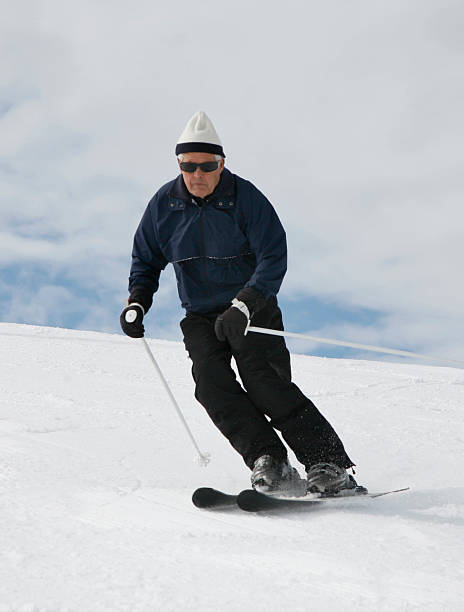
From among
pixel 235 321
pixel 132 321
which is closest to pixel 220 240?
pixel 235 321

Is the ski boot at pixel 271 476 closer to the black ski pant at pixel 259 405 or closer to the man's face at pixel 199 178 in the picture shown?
the black ski pant at pixel 259 405

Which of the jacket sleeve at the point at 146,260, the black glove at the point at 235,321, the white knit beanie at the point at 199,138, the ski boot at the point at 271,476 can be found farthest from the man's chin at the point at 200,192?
the ski boot at the point at 271,476

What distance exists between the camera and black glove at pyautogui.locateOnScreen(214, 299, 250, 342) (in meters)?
3.16

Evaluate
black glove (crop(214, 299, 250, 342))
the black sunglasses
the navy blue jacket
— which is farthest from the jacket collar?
black glove (crop(214, 299, 250, 342))

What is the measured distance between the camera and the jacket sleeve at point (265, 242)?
337cm

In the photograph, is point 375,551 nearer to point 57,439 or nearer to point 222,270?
point 222,270

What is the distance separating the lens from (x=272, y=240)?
3.41m

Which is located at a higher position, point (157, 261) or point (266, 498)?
point (157, 261)

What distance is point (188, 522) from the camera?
2.69m

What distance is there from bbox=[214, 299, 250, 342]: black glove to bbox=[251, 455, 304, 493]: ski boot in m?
0.67

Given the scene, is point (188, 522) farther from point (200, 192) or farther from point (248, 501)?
point (200, 192)

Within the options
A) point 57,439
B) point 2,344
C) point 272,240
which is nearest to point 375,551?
point 272,240

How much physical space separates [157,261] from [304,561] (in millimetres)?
2050

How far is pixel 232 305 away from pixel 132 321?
2.11 ft
